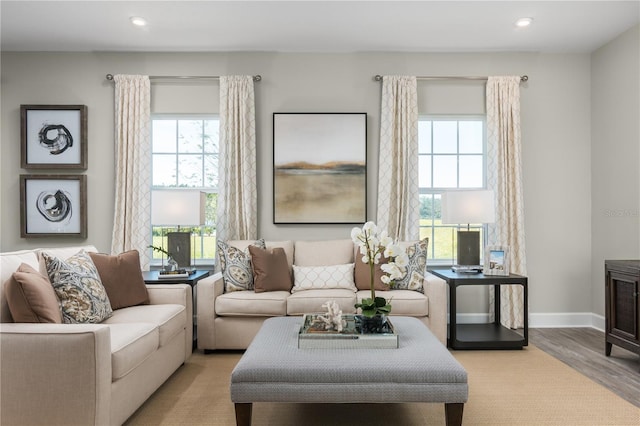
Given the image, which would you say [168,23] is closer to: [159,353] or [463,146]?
[159,353]

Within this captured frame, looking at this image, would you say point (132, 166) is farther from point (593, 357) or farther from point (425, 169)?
point (593, 357)

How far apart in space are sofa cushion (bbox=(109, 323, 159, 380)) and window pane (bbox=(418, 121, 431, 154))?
3209mm

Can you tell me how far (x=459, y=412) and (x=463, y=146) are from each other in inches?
127

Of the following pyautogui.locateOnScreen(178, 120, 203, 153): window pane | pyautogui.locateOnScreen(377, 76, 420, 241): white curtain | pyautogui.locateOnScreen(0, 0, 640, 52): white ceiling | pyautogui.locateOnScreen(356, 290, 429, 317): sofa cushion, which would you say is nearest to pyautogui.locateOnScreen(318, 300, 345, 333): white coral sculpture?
pyautogui.locateOnScreen(356, 290, 429, 317): sofa cushion

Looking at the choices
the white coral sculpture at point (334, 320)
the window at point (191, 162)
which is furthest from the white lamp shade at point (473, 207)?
the window at point (191, 162)

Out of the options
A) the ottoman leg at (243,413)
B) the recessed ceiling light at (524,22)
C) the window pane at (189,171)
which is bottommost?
the ottoman leg at (243,413)

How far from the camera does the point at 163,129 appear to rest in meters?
4.73

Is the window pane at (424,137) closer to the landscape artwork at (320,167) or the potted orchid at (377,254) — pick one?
the landscape artwork at (320,167)

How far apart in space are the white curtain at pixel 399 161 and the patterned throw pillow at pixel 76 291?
2644 mm

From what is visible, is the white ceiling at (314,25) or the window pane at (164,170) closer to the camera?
the white ceiling at (314,25)

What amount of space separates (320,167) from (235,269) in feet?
4.51

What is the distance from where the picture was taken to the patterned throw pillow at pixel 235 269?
3900 millimetres

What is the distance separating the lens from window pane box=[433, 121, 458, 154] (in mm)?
4781

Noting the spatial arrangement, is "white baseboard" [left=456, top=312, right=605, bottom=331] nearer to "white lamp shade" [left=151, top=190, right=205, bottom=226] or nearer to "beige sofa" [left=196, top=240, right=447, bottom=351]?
"beige sofa" [left=196, top=240, right=447, bottom=351]
